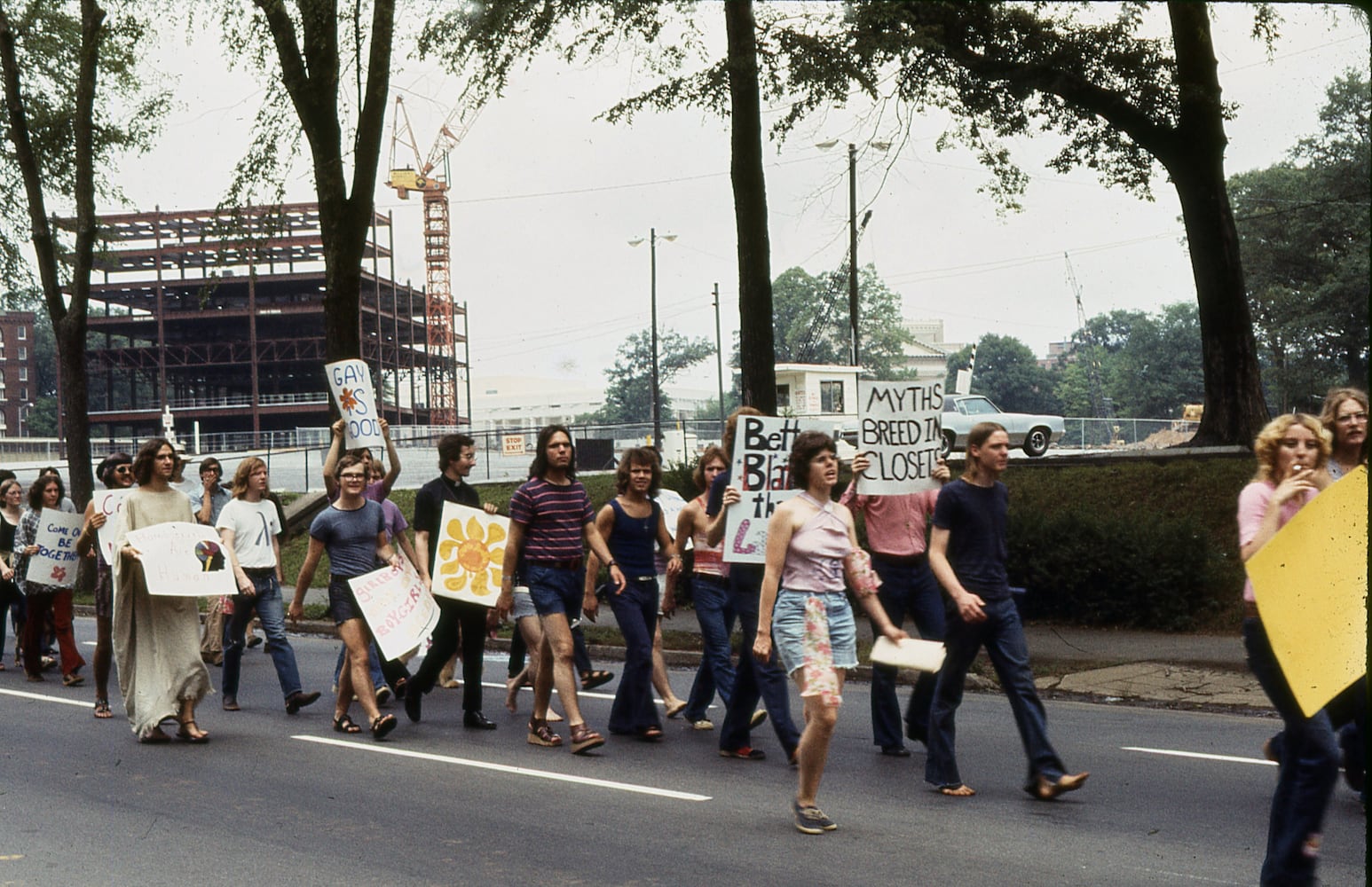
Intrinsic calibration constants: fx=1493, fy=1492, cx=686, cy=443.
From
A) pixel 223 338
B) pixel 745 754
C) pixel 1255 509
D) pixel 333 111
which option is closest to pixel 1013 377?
pixel 223 338

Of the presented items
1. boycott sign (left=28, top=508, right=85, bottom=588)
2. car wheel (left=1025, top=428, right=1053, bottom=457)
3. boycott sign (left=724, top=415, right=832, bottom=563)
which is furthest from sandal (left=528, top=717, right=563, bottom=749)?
car wheel (left=1025, top=428, right=1053, bottom=457)

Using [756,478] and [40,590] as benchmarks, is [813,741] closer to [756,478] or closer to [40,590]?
[756,478]

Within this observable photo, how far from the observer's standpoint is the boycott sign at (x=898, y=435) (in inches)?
334

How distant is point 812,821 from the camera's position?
21.2 feet

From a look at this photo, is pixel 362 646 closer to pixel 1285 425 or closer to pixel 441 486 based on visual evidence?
pixel 441 486

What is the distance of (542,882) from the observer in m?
5.70

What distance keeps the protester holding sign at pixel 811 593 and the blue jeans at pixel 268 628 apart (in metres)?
4.72

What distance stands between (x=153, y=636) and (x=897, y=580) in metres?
4.56

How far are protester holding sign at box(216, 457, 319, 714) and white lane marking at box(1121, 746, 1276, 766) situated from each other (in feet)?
18.1

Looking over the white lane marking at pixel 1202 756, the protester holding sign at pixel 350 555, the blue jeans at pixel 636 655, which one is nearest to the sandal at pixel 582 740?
the blue jeans at pixel 636 655

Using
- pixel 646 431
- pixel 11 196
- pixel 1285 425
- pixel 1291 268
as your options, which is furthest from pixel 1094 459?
pixel 1291 268

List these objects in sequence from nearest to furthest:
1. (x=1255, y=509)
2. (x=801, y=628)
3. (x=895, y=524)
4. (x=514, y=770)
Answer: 1. (x=1255, y=509)
2. (x=801, y=628)
3. (x=514, y=770)
4. (x=895, y=524)

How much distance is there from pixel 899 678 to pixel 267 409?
255 feet

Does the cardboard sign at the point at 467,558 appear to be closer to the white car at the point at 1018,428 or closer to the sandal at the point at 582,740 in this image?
the sandal at the point at 582,740
